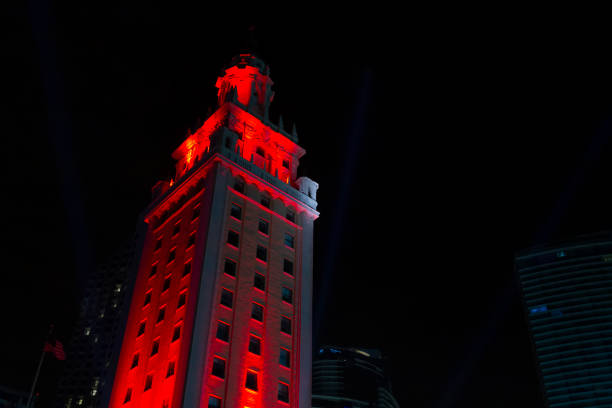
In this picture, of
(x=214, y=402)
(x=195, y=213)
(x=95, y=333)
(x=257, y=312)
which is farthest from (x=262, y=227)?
(x=95, y=333)

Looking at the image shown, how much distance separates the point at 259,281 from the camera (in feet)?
171

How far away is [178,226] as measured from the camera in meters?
58.0

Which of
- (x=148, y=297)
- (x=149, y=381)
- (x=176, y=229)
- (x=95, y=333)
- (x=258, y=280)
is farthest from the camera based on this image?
(x=95, y=333)

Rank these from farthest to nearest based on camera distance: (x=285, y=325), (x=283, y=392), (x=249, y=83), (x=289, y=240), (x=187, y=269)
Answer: (x=249, y=83) → (x=289, y=240) → (x=285, y=325) → (x=187, y=269) → (x=283, y=392)

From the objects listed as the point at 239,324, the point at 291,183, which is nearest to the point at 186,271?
the point at 239,324

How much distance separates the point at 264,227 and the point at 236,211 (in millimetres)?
3049

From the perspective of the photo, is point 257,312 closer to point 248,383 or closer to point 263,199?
point 248,383

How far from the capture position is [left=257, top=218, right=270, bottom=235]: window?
56.2m

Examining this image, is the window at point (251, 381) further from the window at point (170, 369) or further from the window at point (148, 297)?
the window at point (148, 297)

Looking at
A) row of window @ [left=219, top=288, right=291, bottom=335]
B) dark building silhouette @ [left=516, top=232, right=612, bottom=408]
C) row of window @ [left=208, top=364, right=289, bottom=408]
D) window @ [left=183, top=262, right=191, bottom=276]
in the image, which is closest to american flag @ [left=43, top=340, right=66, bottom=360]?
row of window @ [left=208, top=364, right=289, bottom=408]

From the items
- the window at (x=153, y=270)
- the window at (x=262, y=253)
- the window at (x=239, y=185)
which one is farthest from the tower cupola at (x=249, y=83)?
the window at (x=153, y=270)

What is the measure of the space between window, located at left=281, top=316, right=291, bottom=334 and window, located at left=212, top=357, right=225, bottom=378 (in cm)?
723

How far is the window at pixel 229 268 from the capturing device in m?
50.7

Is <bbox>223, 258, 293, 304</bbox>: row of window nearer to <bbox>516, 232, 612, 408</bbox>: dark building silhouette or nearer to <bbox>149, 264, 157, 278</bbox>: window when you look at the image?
<bbox>149, 264, 157, 278</bbox>: window
